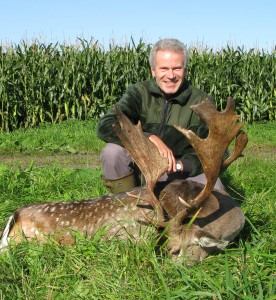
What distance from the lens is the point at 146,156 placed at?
13.6ft

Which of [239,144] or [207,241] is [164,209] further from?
[239,144]

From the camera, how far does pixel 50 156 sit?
10867mm

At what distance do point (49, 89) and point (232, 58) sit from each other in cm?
534

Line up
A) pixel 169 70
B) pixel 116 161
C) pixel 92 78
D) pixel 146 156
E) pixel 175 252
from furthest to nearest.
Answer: pixel 92 78 → pixel 116 161 → pixel 169 70 → pixel 146 156 → pixel 175 252

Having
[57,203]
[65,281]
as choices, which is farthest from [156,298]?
[57,203]

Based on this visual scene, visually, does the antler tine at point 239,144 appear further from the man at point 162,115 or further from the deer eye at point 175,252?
the man at point 162,115

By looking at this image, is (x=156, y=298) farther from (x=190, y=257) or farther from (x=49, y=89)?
(x=49, y=89)

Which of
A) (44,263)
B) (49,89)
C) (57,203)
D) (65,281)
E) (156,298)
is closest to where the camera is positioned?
(156,298)

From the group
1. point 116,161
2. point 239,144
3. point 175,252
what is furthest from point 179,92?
point 175,252

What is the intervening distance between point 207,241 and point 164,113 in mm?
1794

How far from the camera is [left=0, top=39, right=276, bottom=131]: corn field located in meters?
15.6

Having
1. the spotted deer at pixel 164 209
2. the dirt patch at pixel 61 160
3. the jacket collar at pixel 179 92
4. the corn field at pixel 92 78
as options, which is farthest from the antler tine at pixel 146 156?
the corn field at pixel 92 78

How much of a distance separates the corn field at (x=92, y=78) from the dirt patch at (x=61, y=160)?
4.68m

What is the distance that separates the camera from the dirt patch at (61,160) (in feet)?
31.4
